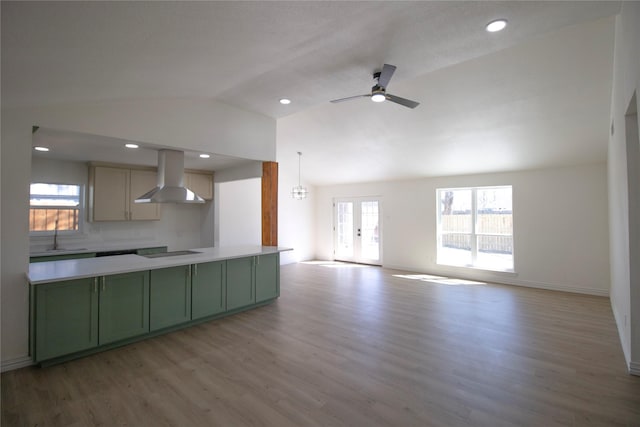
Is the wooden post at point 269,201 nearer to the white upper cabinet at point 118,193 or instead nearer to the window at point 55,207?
the white upper cabinet at point 118,193

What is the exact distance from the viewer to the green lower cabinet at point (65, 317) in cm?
270

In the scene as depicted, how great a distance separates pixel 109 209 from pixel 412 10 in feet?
17.5

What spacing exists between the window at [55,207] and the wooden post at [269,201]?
123 inches

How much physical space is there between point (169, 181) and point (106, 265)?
49.7 inches

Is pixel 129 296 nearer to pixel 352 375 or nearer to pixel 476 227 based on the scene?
pixel 352 375

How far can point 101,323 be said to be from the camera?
3.02 metres

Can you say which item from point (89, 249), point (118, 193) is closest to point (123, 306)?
point (89, 249)

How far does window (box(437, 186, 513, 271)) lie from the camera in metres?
6.34

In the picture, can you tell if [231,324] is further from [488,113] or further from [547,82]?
[547,82]

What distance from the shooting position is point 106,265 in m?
3.29

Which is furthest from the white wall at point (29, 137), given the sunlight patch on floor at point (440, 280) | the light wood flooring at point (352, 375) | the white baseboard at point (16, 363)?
the sunlight patch on floor at point (440, 280)

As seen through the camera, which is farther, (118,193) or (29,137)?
(118,193)

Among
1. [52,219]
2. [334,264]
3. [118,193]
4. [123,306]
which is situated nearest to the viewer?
[123,306]

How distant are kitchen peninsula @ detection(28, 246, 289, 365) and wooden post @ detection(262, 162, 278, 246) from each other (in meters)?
0.57
